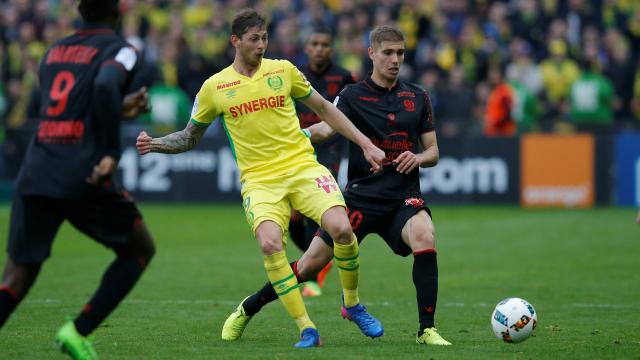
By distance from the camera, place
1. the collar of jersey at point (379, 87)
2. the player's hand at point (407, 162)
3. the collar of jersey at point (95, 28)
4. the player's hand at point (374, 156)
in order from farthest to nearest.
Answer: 1. the collar of jersey at point (379, 87)
2. the player's hand at point (407, 162)
3. the player's hand at point (374, 156)
4. the collar of jersey at point (95, 28)

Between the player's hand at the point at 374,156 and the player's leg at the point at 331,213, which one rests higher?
the player's hand at the point at 374,156

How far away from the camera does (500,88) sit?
2353 cm

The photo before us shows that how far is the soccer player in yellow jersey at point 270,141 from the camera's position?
8.56 metres

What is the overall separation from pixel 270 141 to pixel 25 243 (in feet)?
7.36

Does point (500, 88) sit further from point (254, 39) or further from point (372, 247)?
point (254, 39)

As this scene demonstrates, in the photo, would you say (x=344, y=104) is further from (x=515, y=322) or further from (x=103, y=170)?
(x=103, y=170)

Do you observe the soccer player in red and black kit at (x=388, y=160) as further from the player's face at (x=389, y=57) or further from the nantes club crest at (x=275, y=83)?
the nantes club crest at (x=275, y=83)

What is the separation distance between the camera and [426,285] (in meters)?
8.72

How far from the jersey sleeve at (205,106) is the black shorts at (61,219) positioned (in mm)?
1592

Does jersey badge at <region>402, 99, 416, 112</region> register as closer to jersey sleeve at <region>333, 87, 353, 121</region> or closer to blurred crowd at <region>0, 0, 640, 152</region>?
jersey sleeve at <region>333, 87, 353, 121</region>

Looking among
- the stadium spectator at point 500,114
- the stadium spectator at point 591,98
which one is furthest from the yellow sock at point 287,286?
the stadium spectator at point 591,98

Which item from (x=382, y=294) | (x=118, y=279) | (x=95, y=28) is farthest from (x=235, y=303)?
(x=95, y=28)

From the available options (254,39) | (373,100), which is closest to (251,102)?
(254,39)

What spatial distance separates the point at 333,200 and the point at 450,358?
4.82 feet
